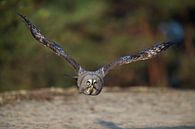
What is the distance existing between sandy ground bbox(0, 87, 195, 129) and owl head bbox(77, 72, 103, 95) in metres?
2.06

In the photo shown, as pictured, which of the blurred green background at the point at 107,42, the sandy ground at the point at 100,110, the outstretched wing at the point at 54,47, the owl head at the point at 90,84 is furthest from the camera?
the blurred green background at the point at 107,42

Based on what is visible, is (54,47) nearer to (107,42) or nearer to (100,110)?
(100,110)

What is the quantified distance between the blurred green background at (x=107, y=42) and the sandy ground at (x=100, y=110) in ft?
10.8

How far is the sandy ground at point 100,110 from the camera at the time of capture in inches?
389

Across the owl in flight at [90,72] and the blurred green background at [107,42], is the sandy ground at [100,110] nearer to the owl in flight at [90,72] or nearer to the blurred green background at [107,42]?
the owl in flight at [90,72]

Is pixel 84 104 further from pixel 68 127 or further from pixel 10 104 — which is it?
pixel 68 127

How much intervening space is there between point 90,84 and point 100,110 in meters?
4.01

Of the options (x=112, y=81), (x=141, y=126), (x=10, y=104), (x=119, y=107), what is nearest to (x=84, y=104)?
(x=119, y=107)

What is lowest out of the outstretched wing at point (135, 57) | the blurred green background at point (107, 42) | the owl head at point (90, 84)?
the owl head at point (90, 84)

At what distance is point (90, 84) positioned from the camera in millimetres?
7438

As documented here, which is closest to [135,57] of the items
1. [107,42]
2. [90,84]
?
[90,84]

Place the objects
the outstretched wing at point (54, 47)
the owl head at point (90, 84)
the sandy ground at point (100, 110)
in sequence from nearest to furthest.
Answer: the owl head at point (90, 84), the outstretched wing at point (54, 47), the sandy ground at point (100, 110)

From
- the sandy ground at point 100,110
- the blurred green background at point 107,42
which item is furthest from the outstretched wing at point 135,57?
the blurred green background at point 107,42

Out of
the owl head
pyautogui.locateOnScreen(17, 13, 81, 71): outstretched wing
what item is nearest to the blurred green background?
pyautogui.locateOnScreen(17, 13, 81, 71): outstretched wing
